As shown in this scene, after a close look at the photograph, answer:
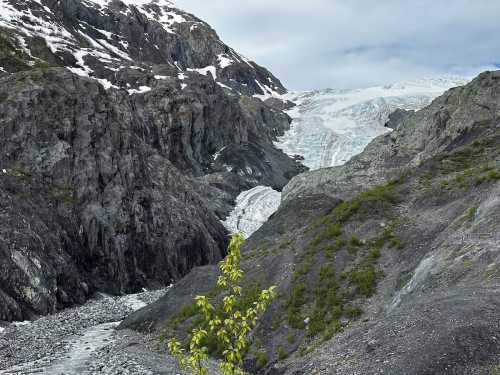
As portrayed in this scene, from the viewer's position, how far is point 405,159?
72.9m

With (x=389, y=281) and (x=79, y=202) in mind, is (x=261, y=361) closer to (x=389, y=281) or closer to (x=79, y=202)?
(x=389, y=281)

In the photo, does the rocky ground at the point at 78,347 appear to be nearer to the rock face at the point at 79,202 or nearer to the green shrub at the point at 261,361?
the green shrub at the point at 261,361

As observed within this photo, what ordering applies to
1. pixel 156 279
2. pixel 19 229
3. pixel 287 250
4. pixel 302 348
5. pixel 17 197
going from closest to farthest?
pixel 302 348
pixel 287 250
pixel 19 229
pixel 17 197
pixel 156 279

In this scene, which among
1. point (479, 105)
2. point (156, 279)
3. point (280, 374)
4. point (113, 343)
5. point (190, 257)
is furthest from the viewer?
point (190, 257)

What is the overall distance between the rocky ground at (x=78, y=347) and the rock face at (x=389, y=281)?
349 centimetres

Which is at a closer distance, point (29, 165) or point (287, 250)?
point (287, 250)

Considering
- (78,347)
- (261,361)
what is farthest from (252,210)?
(261,361)

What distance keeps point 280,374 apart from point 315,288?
7985 mm

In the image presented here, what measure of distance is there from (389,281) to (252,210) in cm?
10210

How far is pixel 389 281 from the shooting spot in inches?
1065

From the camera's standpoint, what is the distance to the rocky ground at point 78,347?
2848 cm

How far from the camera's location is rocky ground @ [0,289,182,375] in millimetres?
28484

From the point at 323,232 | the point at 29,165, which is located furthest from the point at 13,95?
the point at 323,232

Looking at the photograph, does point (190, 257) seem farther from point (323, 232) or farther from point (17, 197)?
point (323, 232)
